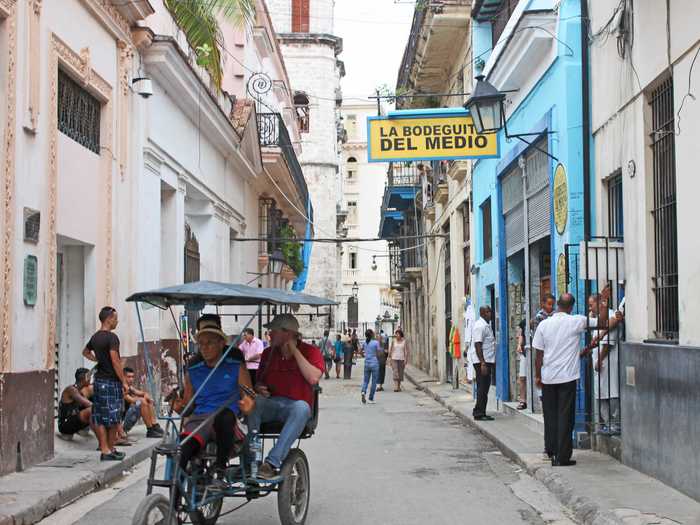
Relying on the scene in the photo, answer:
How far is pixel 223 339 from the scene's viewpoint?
7.12m

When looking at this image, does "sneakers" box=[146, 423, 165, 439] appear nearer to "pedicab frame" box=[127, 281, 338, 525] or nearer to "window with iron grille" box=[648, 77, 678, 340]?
"pedicab frame" box=[127, 281, 338, 525]

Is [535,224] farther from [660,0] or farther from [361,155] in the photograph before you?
[361,155]

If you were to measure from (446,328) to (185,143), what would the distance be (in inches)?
470

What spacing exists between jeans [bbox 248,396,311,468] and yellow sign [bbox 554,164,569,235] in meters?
5.60

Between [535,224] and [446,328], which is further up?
[535,224]

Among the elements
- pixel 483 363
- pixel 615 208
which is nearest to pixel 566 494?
pixel 615 208

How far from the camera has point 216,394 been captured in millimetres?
6895

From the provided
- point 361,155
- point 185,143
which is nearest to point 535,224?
point 185,143

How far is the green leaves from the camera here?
527 inches

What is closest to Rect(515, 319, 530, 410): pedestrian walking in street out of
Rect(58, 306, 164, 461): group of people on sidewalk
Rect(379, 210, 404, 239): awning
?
Rect(58, 306, 164, 461): group of people on sidewalk

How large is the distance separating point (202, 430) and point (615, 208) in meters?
6.30

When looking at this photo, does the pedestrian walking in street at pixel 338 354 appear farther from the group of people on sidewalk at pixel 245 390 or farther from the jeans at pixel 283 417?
the jeans at pixel 283 417

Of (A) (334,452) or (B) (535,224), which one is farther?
(B) (535,224)

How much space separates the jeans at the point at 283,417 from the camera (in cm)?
715
